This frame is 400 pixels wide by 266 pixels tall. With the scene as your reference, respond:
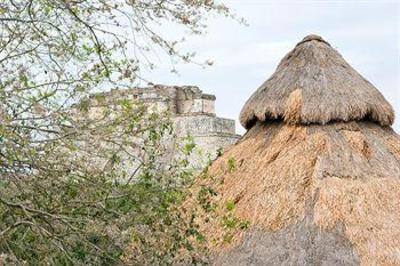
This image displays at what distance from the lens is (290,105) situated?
11.1 metres

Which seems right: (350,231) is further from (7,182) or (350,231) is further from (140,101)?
(7,182)

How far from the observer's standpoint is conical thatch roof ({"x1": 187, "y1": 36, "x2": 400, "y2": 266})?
9875 mm

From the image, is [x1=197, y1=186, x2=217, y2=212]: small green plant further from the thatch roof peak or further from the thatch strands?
the thatch roof peak

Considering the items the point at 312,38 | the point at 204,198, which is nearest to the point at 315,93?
the point at 312,38

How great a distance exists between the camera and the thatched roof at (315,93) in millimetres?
10977

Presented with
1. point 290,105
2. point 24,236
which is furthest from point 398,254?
point 24,236

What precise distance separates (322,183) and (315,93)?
112 centimetres

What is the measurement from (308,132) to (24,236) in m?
4.42

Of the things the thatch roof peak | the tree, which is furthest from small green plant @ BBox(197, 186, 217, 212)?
the thatch roof peak

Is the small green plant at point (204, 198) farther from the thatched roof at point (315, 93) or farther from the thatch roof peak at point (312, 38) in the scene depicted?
the thatch roof peak at point (312, 38)

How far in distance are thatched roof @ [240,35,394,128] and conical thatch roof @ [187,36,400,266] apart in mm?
16

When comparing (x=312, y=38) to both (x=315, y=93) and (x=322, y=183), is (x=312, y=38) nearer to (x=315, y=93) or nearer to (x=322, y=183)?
(x=315, y=93)

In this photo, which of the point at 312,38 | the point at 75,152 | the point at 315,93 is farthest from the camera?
the point at 312,38

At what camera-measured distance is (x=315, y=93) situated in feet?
36.2
